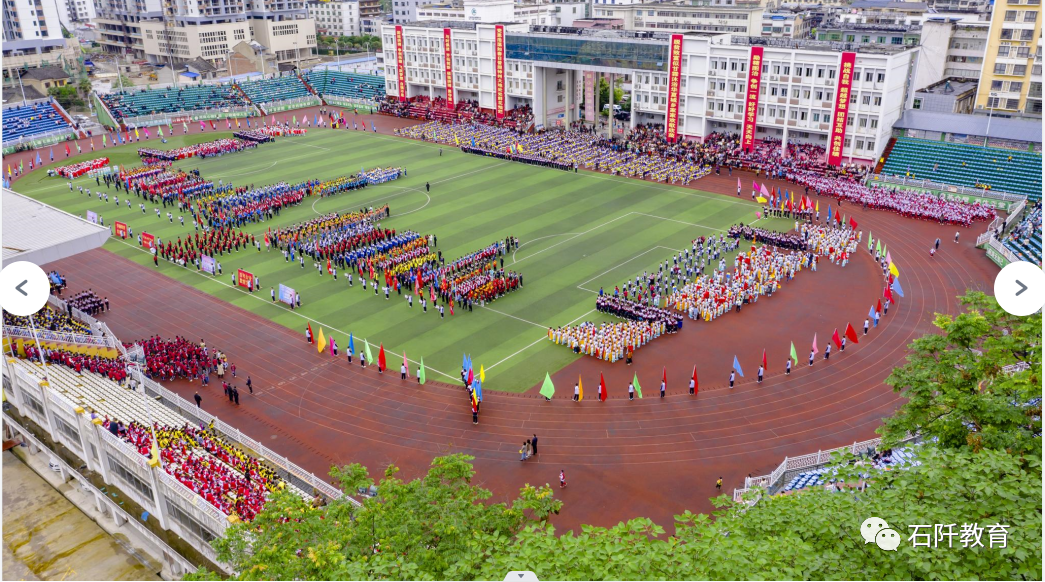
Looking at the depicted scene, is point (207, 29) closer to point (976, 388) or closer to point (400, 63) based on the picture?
point (400, 63)

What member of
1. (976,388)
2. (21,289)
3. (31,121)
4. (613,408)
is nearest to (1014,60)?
(613,408)

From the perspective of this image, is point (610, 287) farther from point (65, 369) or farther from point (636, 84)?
point (636, 84)

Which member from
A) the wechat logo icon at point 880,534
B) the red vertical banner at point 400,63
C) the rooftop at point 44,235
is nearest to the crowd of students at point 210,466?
the rooftop at point 44,235

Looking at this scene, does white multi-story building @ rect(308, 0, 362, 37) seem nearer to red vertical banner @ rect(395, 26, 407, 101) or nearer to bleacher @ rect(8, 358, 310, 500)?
red vertical banner @ rect(395, 26, 407, 101)

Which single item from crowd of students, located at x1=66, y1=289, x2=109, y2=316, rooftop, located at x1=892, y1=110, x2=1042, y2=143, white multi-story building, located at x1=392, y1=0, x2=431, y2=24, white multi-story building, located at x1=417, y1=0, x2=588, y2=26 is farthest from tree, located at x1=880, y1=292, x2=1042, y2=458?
white multi-story building, located at x1=392, y1=0, x2=431, y2=24

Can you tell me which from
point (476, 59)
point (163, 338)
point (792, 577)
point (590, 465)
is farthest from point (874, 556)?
point (476, 59)

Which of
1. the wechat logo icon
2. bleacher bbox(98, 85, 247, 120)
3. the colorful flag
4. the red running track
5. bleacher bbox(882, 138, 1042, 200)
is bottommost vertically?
the red running track

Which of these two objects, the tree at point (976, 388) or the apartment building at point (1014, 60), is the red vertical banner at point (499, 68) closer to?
the apartment building at point (1014, 60)
